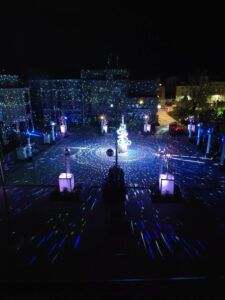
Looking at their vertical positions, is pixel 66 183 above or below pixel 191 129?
below

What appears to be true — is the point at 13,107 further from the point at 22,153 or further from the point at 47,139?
the point at 22,153

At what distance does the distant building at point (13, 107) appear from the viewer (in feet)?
75.0

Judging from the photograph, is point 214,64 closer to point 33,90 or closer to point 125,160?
point 33,90

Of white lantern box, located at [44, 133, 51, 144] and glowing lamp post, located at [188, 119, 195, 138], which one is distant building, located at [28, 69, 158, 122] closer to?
glowing lamp post, located at [188, 119, 195, 138]

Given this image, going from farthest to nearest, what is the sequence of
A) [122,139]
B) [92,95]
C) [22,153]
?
[92,95]
[122,139]
[22,153]

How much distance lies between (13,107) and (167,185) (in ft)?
63.2

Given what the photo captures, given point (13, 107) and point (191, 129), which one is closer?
point (191, 129)

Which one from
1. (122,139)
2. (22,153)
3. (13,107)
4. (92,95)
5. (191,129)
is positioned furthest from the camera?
(92,95)

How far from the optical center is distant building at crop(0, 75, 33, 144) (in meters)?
22.9

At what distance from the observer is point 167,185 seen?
11.0m

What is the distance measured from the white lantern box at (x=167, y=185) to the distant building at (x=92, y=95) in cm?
1991

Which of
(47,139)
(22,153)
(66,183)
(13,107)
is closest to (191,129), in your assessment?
(47,139)

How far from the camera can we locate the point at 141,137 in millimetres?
24188

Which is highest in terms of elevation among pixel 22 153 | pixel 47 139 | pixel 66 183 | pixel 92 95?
pixel 92 95
